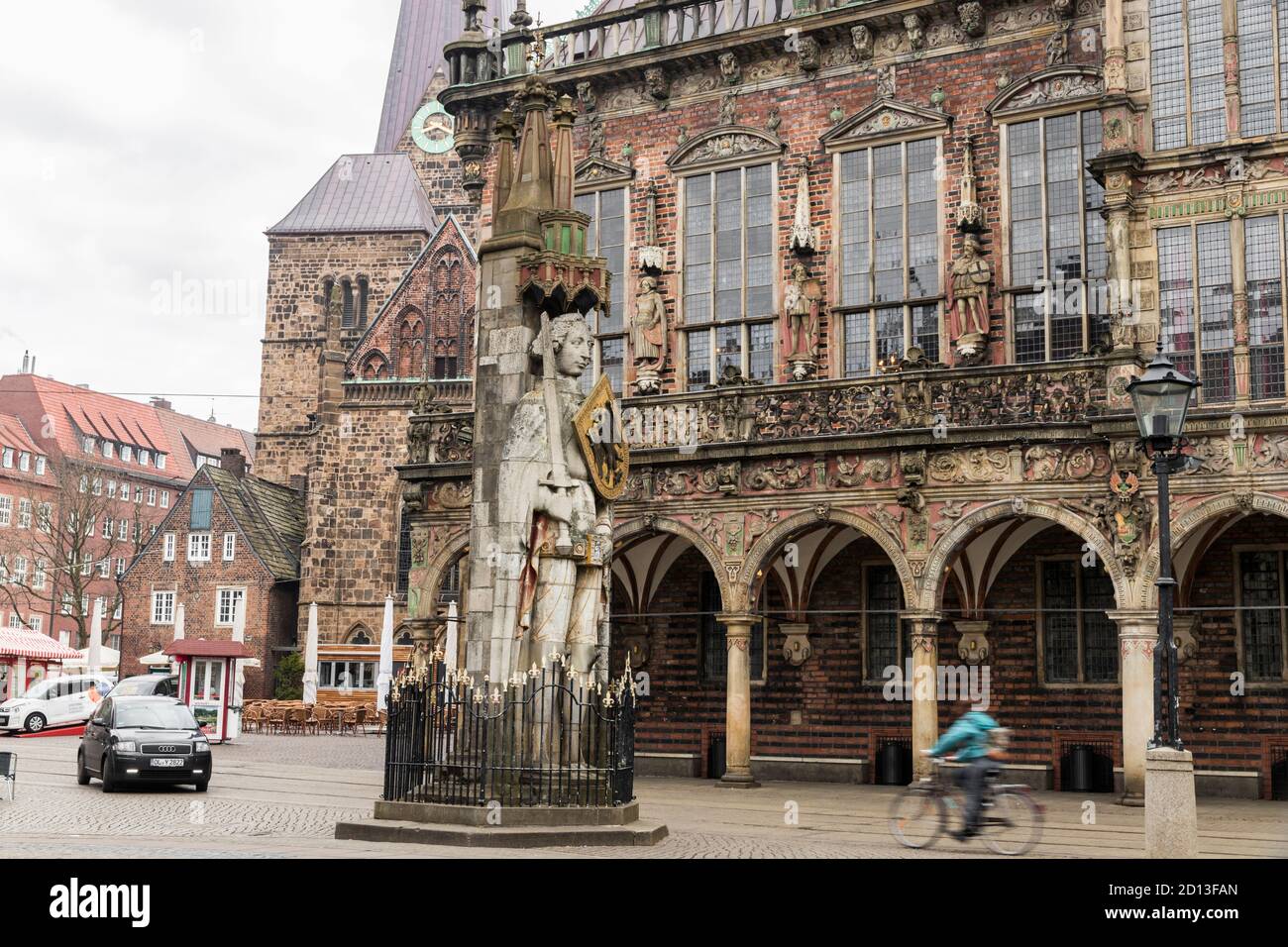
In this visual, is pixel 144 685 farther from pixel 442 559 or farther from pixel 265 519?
pixel 442 559

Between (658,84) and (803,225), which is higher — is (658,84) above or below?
above

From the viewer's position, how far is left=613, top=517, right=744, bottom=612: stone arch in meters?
24.0

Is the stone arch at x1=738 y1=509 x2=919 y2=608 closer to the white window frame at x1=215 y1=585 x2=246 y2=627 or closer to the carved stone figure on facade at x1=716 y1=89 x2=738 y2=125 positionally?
the carved stone figure on facade at x1=716 y1=89 x2=738 y2=125

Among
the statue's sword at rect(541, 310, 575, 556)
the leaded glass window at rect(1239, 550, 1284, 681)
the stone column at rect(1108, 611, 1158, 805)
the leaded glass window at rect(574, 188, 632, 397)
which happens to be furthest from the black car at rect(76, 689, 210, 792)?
the leaded glass window at rect(1239, 550, 1284, 681)

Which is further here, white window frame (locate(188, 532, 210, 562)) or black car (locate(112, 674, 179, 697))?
white window frame (locate(188, 532, 210, 562))

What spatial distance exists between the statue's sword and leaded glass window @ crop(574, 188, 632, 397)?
13.0 m

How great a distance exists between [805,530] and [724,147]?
7829mm

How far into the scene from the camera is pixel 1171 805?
39.1ft

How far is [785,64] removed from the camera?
26.8 meters

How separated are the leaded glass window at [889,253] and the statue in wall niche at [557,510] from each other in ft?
36.8

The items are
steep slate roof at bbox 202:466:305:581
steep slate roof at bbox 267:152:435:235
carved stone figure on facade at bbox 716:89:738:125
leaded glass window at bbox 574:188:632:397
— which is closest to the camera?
carved stone figure on facade at bbox 716:89:738:125

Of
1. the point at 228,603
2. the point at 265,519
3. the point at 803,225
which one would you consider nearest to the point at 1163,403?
the point at 803,225

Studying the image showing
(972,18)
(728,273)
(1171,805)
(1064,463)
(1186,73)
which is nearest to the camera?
(1171,805)

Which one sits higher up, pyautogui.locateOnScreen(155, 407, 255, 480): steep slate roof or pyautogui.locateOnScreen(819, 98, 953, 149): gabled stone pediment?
pyautogui.locateOnScreen(155, 407, 255, 480): steep slate roof
